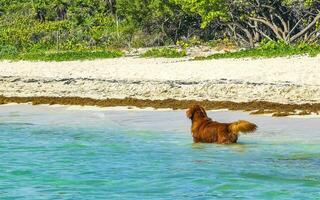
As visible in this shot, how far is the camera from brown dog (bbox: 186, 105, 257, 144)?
12.2m

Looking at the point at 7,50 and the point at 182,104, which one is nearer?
the point at 182,104

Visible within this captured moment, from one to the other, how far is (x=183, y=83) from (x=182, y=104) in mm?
3040

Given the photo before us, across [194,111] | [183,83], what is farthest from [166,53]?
[194,111]

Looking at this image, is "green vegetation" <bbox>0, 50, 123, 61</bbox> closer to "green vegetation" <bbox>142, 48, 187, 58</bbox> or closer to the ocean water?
"green vegetation" <bbox>142, 48, 187, 58</bbox>

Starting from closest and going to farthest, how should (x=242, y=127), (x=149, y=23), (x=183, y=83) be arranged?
(x=242, y=127) → (x=183, y=83) → (x=149, y=23)

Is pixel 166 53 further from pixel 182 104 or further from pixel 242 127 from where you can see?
pixel 242 127

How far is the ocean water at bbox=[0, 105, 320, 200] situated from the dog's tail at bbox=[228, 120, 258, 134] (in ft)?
0.94

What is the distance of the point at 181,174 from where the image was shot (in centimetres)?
984

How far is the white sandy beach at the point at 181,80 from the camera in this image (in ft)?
65.4

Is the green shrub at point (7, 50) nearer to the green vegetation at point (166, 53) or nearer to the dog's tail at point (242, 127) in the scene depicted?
the green vegetation at point (166, 53)

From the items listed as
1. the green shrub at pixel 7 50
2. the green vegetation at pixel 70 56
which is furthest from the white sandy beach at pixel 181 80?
the green shrub at pixel 7 50

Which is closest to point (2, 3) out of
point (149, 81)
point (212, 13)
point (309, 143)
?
point (212, 13)

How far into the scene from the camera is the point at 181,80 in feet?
76.0

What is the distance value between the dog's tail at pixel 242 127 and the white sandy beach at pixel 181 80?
6.50m
